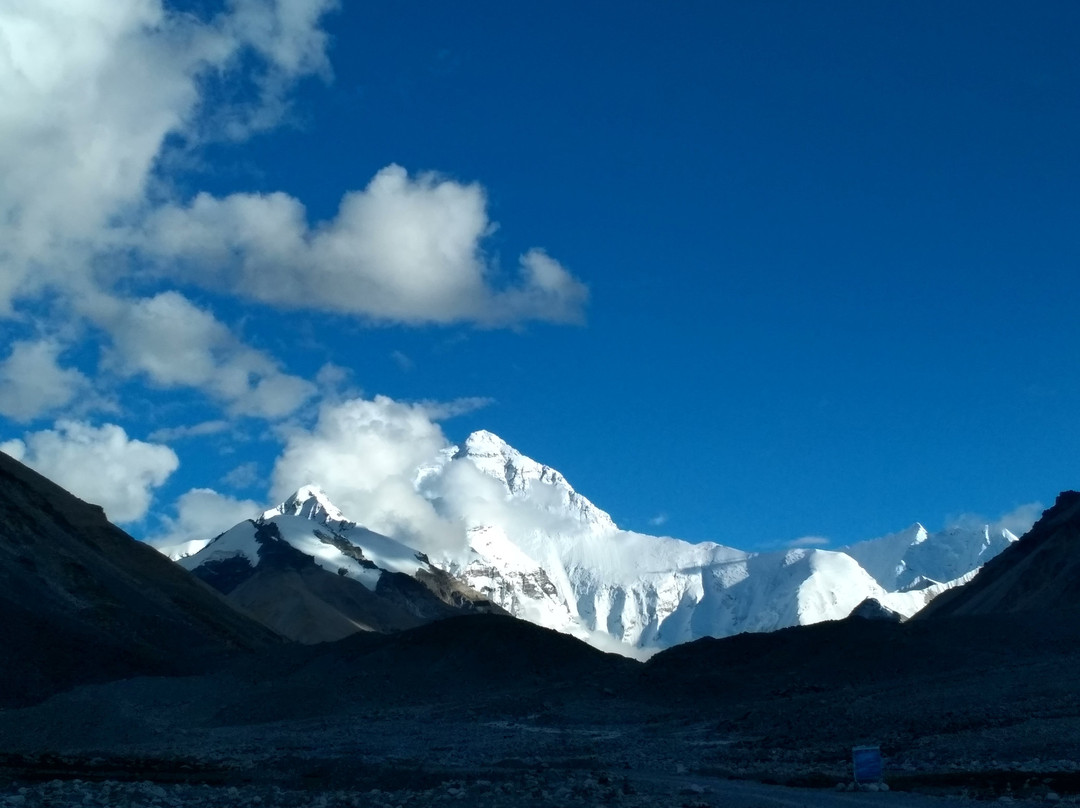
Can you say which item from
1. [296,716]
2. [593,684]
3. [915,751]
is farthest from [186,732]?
[915,751]

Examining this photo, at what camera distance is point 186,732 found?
186ft

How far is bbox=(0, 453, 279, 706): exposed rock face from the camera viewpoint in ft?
253

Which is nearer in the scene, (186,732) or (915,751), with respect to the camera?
(915,751)

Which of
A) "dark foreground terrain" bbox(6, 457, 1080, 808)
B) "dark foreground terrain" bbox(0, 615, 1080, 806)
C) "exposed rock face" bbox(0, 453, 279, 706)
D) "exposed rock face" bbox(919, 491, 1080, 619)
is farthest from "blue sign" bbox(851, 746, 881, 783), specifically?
"exposed rock face" bbox(919, 491, 1080, 619)

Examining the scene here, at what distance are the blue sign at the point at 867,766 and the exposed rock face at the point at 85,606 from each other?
50.1m

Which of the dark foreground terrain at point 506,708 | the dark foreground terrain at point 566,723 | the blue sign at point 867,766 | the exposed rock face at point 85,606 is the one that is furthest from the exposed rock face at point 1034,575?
the blue sign at point 867,766

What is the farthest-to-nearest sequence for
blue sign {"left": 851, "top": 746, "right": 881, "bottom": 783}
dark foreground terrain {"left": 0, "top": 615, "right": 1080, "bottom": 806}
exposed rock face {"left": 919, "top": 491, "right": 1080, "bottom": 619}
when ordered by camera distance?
1. exposed rock face {"left": 919, "top": 491, "right": 1080, "bottom": 619}
2. blue sign {"left": 851, "top": 746, "right": 881, "bottom": 783}
3. dark foreground terrain {"left": 0, "top": 615, "right": 1080, "bottom": 806}

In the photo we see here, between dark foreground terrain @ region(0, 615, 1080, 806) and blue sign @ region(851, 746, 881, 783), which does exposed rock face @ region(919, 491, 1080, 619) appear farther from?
blue sign @ region(851, 746, 881, 783)

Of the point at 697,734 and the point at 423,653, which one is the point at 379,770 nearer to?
the point at 697,734

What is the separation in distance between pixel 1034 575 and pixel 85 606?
257 ft

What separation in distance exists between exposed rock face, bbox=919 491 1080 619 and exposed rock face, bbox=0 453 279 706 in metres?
59.2

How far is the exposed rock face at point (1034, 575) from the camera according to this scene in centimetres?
9862

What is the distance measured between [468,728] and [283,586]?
147562 mm

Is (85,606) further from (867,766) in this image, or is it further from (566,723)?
(867,766)
